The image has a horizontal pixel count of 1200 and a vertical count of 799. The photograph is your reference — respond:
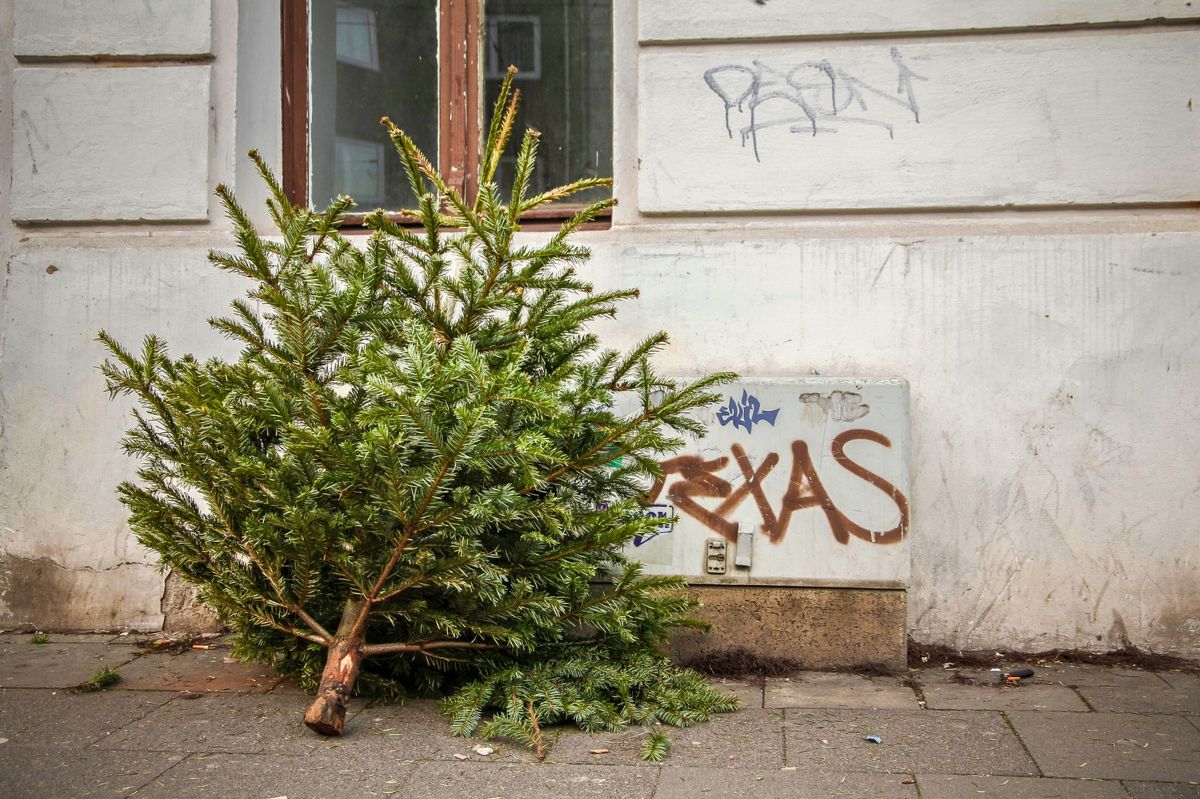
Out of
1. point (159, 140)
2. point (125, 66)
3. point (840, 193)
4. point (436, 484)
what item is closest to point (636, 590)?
point (436, 484)

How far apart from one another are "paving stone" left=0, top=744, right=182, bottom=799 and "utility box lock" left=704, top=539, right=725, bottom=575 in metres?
2.02

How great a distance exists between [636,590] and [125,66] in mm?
3476

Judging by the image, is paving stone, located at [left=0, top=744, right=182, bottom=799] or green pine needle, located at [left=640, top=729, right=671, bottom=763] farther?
green pine needle, located at [left=640, top=729, right=671, bottom=763]

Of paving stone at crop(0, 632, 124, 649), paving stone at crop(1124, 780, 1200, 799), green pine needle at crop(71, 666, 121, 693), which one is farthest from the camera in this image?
paving stone at crop(0, 632, 124, 649)

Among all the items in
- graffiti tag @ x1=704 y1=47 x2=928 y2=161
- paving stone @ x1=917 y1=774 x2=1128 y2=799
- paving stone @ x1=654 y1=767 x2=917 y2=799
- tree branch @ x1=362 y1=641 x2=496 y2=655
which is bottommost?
paving stone @ x1=654 y1=767 x2=917 y2=799

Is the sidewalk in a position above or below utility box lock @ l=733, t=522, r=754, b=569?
below

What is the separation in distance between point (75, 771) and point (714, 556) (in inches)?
91.4

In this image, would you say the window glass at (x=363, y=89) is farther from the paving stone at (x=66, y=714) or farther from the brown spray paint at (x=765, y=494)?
the paving stone at (x=66, y=714)

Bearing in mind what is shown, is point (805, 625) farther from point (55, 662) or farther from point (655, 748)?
point (55, 662)

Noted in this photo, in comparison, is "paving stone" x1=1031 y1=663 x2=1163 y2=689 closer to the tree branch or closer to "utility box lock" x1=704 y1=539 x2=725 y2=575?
"utility box lock" x1=704 y1=539 x2=725 y2=575

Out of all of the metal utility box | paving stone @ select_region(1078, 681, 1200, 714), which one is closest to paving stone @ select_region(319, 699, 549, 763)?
the metal utility box

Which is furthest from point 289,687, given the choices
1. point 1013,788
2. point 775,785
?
point 1013,788

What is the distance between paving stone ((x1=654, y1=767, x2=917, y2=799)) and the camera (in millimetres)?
3031

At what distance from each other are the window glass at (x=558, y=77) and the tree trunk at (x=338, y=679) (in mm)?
2425
